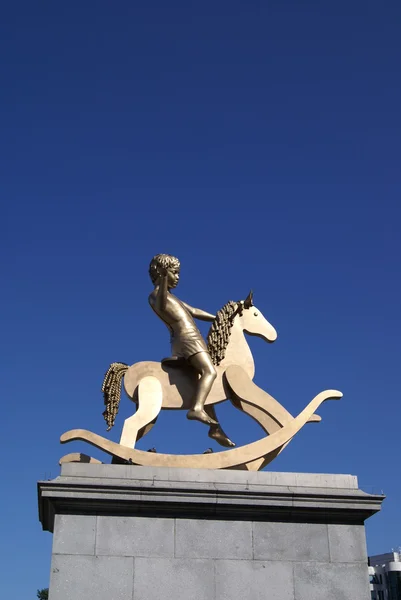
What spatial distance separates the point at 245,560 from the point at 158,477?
1670 millimetres

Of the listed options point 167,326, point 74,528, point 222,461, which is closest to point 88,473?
point 74,528

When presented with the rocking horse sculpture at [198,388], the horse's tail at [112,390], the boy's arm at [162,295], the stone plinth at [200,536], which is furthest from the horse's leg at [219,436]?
the boy's arm at [162,295]

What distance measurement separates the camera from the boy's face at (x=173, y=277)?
13219 millimetres

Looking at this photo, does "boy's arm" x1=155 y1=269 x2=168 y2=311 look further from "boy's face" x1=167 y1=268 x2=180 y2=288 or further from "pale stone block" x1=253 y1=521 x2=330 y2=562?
"pale stone block" x1=253 y1=521 x2=330 y2=562

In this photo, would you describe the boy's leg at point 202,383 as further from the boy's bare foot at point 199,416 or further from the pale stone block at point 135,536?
the pale stone block at point 135,536

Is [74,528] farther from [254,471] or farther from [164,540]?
[254,471]

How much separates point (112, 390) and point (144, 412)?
2.40 feet

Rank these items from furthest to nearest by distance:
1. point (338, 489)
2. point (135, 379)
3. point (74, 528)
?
point (135, 379) < point (338, 489) < point (74, 528)

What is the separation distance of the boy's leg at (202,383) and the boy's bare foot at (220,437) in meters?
0.28

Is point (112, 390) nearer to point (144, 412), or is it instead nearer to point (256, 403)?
point (144, 412)

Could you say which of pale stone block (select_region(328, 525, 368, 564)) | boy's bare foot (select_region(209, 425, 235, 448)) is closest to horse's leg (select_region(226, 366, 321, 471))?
boy's bare foot (select_region(209, 425, 235, 448))

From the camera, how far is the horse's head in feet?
44.5

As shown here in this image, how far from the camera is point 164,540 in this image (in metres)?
10.6

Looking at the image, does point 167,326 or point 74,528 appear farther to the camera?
point 167,326
